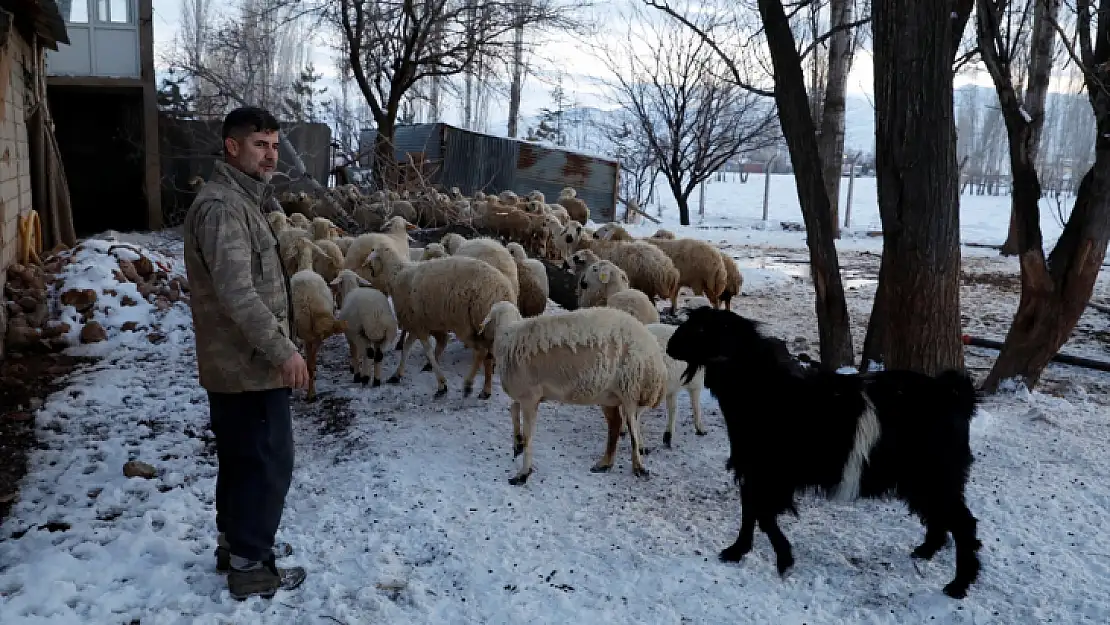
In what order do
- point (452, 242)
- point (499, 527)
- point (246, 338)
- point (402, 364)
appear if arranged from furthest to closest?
point (452, 242)
point (402, 364)
point (499, 527)
point (246, 338)

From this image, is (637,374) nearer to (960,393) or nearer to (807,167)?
(960,393)

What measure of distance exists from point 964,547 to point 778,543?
0.80 meters

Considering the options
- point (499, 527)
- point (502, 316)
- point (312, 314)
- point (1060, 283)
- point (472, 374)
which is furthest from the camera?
point (472, 374)

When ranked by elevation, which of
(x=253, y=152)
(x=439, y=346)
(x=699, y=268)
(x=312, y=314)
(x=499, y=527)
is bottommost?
(x=499, y=527)

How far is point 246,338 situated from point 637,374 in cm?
238

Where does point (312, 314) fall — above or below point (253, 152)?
below

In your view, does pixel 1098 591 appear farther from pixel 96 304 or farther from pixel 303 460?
pixel 96 304

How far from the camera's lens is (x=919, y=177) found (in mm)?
5652

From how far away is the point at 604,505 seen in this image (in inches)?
173

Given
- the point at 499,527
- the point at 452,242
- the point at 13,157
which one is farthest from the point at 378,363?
the point at 13,157

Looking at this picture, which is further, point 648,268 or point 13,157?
point 648,268

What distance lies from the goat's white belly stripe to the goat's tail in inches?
13.5

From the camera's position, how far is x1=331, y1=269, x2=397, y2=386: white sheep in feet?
21.3

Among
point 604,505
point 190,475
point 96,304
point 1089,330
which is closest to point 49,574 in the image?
point 190,475
